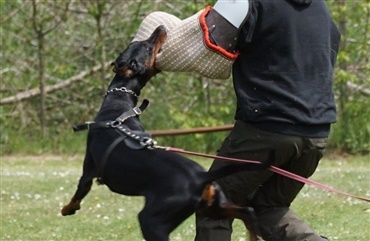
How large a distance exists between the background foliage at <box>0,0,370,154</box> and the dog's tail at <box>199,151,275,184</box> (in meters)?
8.12

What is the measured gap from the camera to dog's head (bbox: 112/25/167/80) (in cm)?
511

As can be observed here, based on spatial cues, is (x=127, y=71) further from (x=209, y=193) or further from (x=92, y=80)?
(x=92, y=80)

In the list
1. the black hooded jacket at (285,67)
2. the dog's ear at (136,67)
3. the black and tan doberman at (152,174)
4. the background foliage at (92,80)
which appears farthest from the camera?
the background foliage at (92,80)

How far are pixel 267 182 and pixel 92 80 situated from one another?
9260 mm

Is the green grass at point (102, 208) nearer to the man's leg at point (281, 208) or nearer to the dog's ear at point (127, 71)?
the man's leg at point (281, 208)

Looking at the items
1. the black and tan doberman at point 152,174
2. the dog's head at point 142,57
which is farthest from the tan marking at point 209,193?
the dog's head at point 142,57

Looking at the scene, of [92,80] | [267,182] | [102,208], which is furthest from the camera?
[92,80]

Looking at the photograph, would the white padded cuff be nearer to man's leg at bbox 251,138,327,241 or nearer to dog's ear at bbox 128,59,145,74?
dog's ear at bbox 128,59,145,74

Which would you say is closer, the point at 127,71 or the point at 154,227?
the point at 154,227

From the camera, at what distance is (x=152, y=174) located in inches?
182

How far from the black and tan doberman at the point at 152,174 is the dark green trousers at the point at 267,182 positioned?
192mm

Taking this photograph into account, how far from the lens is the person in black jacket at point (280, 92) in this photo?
15.4 feet

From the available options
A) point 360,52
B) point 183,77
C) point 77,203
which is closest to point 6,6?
point 183,77

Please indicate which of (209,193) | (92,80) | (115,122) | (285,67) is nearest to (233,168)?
(209,193)
